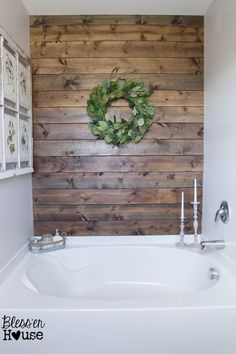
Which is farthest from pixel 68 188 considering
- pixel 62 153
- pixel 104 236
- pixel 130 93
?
pixel 130 93

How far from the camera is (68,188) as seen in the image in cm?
235

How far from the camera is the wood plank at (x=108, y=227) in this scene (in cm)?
238

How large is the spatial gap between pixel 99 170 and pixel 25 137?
63cm

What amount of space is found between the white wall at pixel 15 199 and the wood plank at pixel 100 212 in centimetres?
14

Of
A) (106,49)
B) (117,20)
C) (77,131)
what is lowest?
(77,131)

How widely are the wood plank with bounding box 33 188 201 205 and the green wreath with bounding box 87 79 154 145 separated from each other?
43 centimetres

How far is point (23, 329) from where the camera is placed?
4.40ft

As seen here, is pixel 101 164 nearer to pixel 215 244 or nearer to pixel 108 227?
pixel 108 227

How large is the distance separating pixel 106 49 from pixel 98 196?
1194mm

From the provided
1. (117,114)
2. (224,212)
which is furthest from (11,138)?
(224,212)

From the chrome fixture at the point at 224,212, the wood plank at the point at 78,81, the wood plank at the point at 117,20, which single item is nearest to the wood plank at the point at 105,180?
the chrome fixture at the point at 224,212

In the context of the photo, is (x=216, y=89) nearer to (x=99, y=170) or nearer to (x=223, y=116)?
(x=223, y=116)

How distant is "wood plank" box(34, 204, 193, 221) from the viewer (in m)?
2.37

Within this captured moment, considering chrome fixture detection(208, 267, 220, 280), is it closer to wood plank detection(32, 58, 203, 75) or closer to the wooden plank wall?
the wooden plank wall
